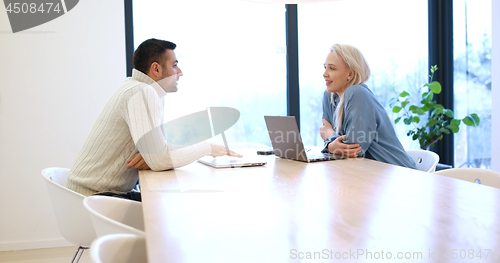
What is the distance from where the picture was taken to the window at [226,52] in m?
3.49

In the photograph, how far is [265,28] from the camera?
376 centimetres

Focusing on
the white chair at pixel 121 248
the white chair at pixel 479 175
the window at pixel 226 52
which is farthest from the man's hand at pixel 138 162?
the window at pixel 226 52

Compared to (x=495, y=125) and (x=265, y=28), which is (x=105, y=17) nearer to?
(x=265, y=28)

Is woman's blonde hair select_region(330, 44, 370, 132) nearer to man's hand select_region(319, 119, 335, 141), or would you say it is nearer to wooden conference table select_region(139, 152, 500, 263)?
man's hand select_region(319, 119, 335, 141)

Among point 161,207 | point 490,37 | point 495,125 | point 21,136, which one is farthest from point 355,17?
point 161,207

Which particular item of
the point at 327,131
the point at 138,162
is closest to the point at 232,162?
the point at 138,162

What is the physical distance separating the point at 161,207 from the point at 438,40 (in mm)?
3987

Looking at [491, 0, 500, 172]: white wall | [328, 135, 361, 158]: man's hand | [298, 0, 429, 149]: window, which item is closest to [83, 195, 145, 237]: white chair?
[328, 135, 361, 158]: man's hand

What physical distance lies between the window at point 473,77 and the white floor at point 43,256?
363 cm

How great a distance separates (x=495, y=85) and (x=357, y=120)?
6.95 feet

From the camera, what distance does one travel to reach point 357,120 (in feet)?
6.68

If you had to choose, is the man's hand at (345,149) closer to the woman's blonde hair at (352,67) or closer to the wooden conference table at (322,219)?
the woman's blonde hair at (352,67)

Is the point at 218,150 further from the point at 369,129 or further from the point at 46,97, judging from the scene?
the point at 46,97

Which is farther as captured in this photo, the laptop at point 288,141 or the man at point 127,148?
the laptop at point 288,141
